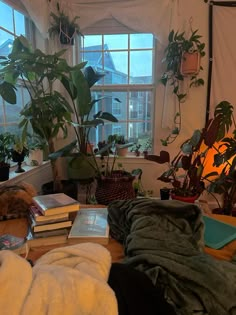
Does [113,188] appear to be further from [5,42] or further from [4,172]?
[5,42]

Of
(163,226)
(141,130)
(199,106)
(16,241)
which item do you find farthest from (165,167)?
(16,241)

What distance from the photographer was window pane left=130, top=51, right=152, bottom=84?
3.08m

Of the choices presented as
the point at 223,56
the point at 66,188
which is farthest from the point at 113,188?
the point at 223,56

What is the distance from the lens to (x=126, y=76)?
10.3 feet

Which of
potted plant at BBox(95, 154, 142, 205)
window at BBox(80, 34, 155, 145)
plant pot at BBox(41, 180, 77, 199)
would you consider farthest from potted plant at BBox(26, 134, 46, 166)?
window at BBox(80, 34, 155, 145)

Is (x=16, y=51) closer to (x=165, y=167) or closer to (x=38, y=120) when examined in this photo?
(x=38, y=120)

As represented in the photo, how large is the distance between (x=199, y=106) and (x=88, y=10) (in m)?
1.68

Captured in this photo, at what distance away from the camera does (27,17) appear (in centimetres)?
270

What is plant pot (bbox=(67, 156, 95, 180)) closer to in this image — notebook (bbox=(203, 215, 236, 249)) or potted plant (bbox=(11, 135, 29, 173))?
potted plant (bbox=(11, 135, 29, 173))

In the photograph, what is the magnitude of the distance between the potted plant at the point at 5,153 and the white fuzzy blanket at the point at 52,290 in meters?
1.55

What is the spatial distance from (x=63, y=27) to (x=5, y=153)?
5.12 feet

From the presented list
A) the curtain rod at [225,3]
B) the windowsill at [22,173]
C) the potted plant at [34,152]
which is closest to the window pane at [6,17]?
the potted plant at [34,152]

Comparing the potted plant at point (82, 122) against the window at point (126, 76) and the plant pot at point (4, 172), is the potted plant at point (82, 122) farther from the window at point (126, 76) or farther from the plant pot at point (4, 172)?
the window at point (126, 76)

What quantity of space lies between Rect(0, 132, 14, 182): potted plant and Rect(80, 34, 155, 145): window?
1376mm
